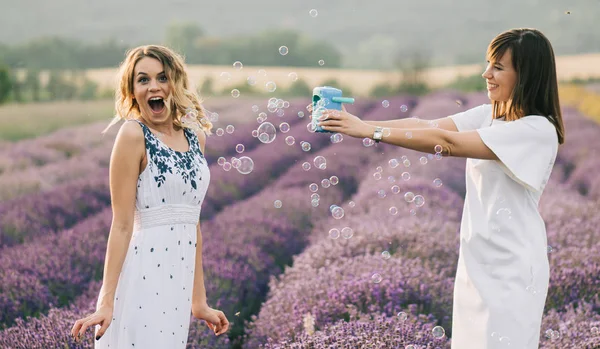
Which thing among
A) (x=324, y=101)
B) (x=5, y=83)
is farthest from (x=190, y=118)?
(x=5, y=83)

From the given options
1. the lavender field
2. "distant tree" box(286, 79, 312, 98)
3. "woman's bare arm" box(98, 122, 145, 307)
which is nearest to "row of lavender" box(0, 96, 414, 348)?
the lavender field

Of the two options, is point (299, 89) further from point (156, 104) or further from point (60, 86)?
point (156, 104)

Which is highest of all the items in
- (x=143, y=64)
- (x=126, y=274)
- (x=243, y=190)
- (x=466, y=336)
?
(x=143, y=64)

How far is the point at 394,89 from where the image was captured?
1530 cm

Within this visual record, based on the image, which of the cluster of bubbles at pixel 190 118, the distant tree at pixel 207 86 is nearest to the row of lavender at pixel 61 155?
the distant tree at pixel 207 86

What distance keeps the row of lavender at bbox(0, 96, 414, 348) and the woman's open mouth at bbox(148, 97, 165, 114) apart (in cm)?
153

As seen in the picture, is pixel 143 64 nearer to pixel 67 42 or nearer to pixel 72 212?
pixel 72 212

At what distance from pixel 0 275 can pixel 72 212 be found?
2.10 meters

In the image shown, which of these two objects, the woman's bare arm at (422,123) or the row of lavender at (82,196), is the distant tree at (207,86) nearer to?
the row of lavender at (82,196)

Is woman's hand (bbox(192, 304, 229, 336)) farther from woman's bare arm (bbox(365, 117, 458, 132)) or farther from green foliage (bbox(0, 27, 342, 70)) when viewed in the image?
green foliage (bbox(0, 27, 342, 70))

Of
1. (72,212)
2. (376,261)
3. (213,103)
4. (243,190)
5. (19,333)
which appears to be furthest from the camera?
(213,103)

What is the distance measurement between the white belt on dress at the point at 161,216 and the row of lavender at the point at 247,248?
1.33 meters

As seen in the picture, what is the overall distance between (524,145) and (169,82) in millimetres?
1372

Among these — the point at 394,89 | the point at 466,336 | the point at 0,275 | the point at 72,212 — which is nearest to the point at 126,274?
the point at 466,336
